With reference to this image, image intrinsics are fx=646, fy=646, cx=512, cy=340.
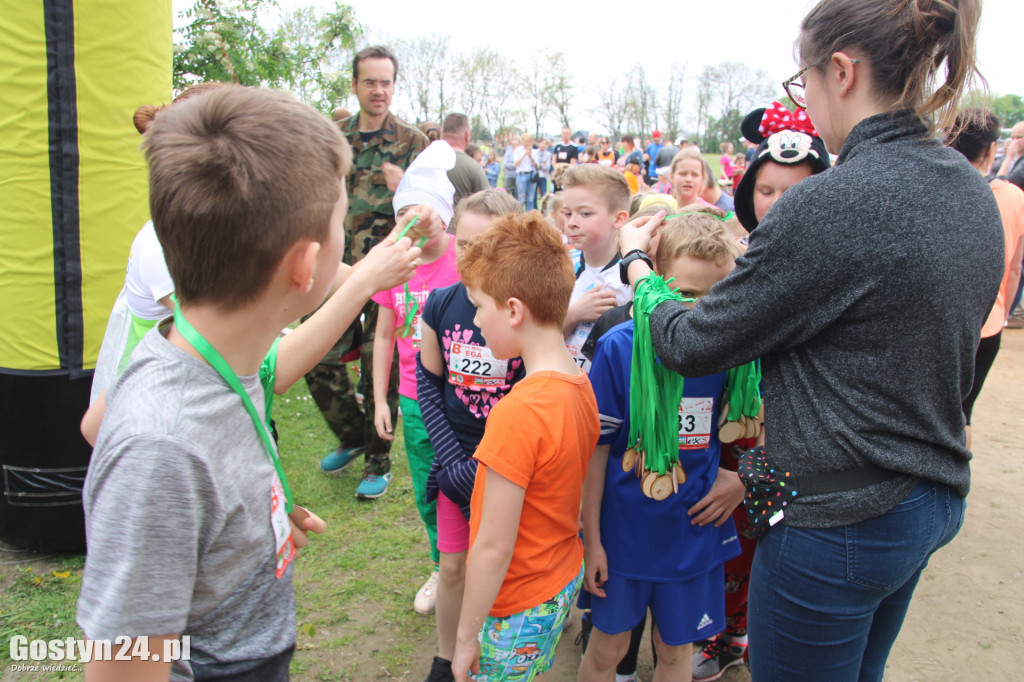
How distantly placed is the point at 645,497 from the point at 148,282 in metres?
1.75

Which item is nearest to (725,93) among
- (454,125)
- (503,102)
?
(503,102)

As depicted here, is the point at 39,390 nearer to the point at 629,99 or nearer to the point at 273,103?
the point at 273,103

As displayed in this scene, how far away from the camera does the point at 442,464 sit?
229 centimetres

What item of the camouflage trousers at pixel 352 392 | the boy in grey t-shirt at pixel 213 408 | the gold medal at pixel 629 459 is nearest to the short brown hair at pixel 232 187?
the boy in grey t-shirt at pixel 213 408

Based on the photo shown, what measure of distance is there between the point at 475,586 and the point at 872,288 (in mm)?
1197

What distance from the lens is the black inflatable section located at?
2963 mm

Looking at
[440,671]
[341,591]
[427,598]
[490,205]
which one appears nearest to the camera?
[440,671]

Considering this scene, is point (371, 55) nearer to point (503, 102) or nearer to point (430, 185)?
point (430, 185)

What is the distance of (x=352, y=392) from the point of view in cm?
436

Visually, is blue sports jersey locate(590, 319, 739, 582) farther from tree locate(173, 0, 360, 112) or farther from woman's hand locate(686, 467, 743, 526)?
tree locate(173, 0, 360, 112)

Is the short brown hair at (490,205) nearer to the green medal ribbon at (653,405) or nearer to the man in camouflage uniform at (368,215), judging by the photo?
the green medal ribbon at (653,405)

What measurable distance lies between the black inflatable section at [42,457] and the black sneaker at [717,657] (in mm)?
2930

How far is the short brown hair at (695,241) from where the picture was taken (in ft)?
7.03

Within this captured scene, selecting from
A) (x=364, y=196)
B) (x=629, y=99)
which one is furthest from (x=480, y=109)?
(x=364, y=196)
